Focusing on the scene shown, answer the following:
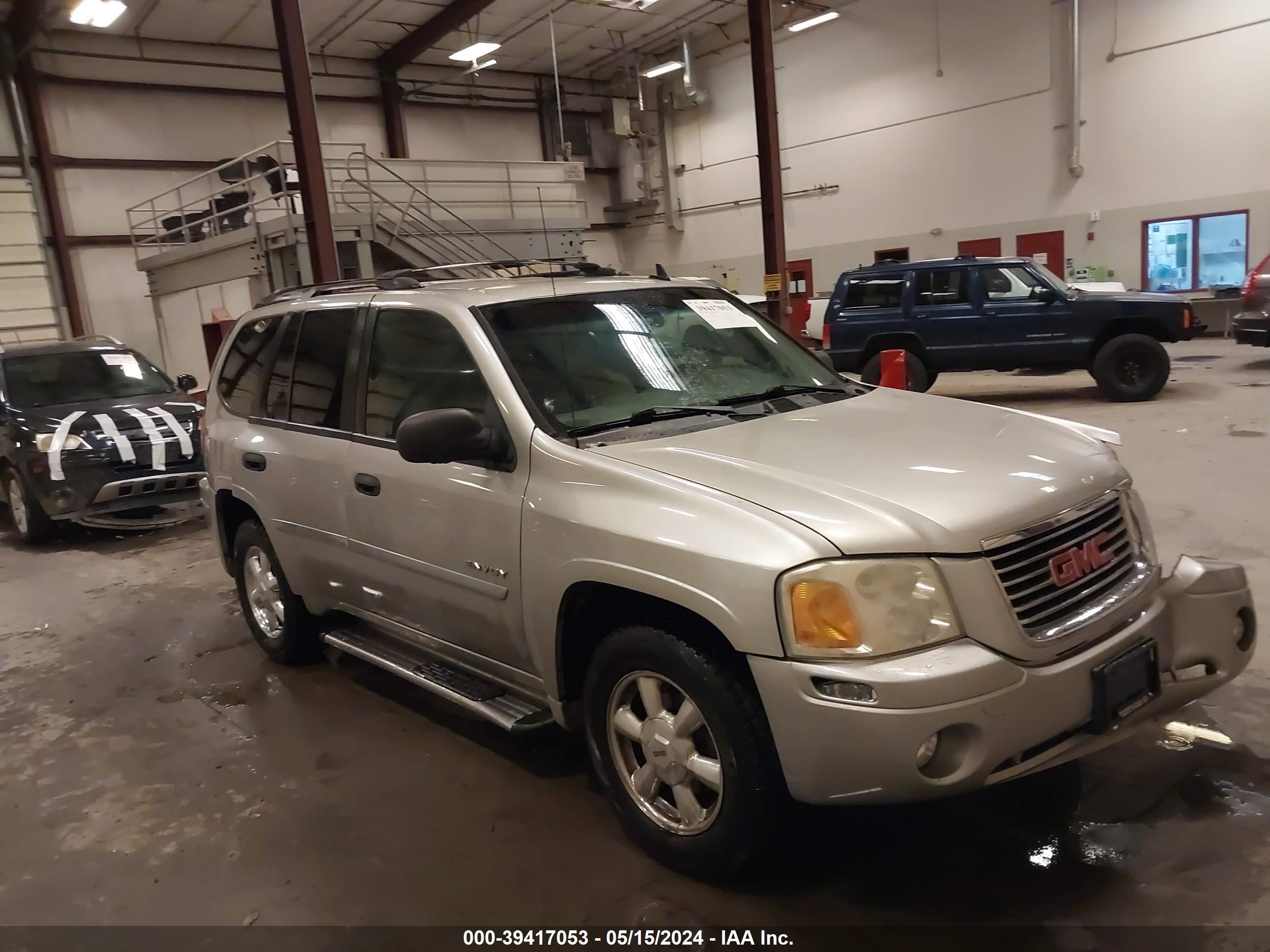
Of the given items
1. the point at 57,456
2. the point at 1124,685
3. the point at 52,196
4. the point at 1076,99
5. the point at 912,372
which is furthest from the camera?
the point at 1076,99

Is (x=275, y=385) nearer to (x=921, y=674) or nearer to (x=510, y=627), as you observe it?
(x=510, y=627)

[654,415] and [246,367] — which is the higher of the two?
[246,367]

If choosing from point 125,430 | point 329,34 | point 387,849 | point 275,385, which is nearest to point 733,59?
point 329,34

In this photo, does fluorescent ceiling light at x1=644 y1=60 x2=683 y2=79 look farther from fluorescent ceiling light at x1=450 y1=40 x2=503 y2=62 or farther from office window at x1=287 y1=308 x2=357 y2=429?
office window at x1=287 y1=308 x2=357 y2=429

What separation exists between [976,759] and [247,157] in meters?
12.9

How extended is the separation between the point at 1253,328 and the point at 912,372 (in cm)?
404

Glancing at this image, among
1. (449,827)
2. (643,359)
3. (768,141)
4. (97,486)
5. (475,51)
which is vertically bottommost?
(449,827)

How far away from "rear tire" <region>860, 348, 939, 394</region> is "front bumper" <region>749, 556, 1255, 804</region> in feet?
28.5

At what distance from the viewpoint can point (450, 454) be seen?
261 cm

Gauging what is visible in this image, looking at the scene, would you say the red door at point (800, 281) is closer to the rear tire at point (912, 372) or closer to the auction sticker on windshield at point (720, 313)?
the rear tire at point (912, 372)

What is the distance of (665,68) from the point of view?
2008cm

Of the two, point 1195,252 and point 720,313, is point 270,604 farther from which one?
point 1195,252

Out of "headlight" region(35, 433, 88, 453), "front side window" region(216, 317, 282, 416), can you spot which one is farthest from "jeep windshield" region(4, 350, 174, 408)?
"front side window" region(216, 317, 282, 416)

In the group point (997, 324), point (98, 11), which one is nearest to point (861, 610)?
point (997, 324)
